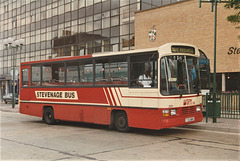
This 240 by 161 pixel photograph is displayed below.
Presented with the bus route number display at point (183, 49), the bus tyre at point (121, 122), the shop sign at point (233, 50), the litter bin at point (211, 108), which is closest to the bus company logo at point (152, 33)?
the shop sign at point (233, 50)

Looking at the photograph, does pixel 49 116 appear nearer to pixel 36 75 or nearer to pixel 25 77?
pixel 36 75

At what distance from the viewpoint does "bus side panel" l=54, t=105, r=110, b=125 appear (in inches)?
460

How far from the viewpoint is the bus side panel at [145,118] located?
32.5 feet

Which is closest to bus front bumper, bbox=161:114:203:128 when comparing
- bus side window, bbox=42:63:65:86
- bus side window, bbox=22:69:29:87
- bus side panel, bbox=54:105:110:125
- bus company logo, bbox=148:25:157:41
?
bus side panel, bbox=54:105:110:125

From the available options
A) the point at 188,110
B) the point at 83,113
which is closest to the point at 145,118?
the point at 188,110

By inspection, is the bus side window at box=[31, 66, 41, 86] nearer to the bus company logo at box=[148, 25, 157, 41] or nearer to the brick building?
the brick building

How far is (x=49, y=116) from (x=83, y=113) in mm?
2600

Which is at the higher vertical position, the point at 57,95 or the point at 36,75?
the point at 36,75

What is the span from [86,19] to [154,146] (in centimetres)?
2912

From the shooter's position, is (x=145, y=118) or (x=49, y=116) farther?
(x=49, y=116)

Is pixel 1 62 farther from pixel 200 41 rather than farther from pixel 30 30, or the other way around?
pixel 200 41

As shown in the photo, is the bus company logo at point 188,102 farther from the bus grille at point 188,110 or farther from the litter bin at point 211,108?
the litter bin at point 211,108

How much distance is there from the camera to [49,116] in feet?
47.0

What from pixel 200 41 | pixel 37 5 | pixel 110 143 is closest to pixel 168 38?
pixel 200 41
